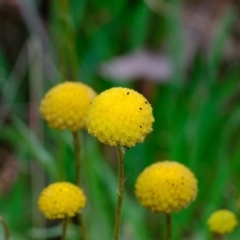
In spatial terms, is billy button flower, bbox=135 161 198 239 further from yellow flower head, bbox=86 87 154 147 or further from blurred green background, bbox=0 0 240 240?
blurred green background, bbox=0 0 240 240

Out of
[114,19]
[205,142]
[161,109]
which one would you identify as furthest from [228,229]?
[114,19]

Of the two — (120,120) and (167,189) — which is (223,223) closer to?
(167,189)

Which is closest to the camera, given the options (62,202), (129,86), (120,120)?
(120,120)

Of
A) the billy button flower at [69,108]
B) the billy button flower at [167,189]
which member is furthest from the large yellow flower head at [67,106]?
the billy button flower at [167,189]

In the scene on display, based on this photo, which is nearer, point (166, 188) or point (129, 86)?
point (166, 188)

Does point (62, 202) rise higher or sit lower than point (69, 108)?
lower

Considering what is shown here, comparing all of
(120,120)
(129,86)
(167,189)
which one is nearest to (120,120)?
(120,120)

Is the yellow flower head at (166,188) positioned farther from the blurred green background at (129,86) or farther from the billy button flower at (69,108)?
the blurred green background at (129,86)

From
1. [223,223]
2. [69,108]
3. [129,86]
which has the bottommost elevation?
[223,223]
